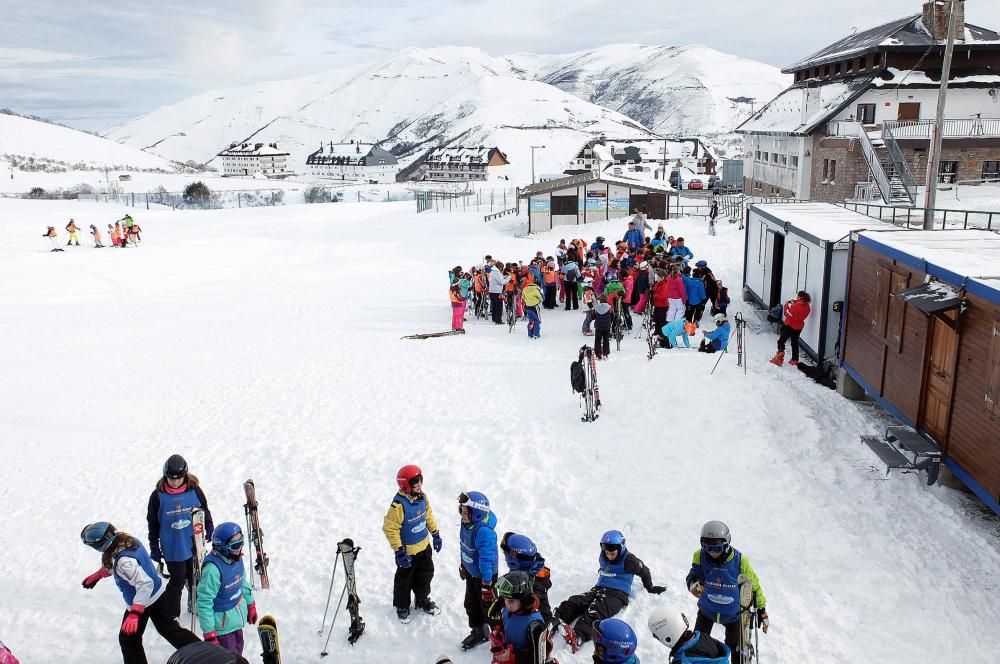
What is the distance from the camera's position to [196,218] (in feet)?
144

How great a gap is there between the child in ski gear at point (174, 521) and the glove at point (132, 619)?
28.6 inches

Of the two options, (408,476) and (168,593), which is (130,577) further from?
(408,476)

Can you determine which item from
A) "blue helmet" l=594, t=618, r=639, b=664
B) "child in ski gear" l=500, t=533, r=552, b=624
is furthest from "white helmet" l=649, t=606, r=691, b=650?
"child in ski gear" l=500, t=533, r=552, b=624

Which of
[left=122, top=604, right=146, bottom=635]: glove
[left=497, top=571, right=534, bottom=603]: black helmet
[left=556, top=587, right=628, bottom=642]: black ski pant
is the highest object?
[left=497, top=571, right=534, bottom=603]: black helmet

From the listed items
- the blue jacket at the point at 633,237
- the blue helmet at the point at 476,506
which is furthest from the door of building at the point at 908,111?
the blue helmet at the point at 476,506

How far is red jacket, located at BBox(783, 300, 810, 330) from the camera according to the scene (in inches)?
495

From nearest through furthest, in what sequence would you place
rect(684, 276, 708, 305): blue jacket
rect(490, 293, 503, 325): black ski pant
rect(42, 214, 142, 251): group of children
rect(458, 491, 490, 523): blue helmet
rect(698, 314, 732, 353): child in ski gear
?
rect(458, 491, 490, 523): blue helmet
rect(698, 314, 732, 353): child in ski gear
rect(684, 276, 708, 305): blue jacket
rect(490, 293, 503, 325): black ski pant
rect(42, 214, 142, 251): group of children

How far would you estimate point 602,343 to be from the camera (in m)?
13.8

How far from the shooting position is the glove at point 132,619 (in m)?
5.47

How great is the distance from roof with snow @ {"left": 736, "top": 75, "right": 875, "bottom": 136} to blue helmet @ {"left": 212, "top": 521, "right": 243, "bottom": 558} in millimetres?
38172

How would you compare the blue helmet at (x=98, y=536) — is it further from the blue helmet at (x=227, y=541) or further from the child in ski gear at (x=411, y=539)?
the child in ski gear at (x=411, y=539)

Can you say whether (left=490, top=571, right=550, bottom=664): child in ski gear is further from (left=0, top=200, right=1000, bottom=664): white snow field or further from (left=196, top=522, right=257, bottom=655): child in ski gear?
(left=196, top=522, right=257, bottom=655): child in ski gear

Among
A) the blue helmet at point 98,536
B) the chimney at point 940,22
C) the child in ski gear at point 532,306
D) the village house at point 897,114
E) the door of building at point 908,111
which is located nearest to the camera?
the blue helmet at point 98,536

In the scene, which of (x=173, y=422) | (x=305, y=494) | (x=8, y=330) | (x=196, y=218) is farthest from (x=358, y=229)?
(x=305, y=494)
